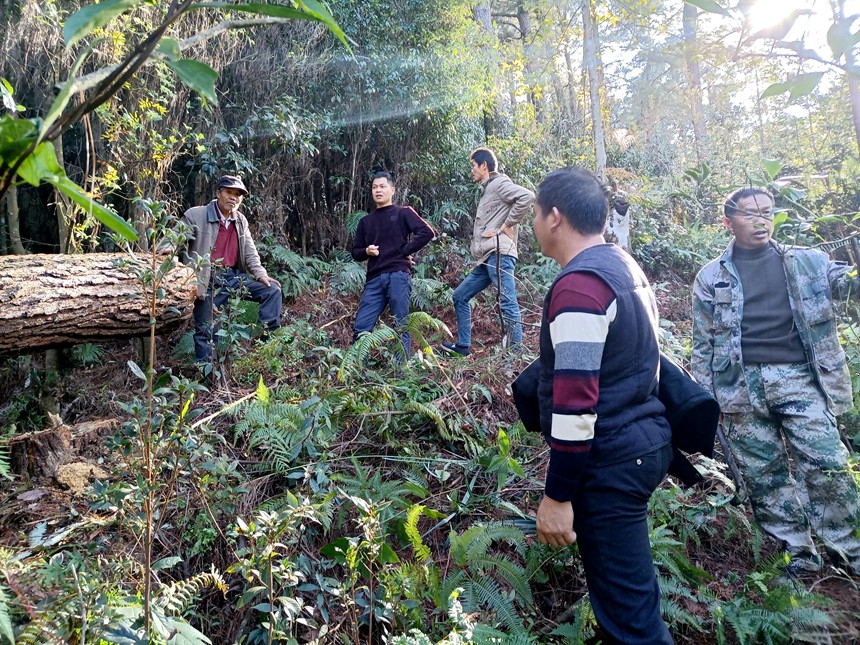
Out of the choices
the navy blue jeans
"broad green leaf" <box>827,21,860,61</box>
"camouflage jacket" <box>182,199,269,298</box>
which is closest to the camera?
"broad green leaf" <box>827,21,860,61</box>

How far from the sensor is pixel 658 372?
8.13 ft

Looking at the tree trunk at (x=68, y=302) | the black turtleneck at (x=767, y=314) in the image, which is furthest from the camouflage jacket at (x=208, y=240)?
the black turtleneck at (x=767, y=314)

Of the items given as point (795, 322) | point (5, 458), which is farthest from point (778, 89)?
point (5, 458)

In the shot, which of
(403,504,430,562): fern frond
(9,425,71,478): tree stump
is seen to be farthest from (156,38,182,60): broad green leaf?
(9,425,71,478): tree stump

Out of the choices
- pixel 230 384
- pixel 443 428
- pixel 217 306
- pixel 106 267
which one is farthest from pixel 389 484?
pixel 217 306

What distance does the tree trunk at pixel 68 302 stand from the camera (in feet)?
13.1

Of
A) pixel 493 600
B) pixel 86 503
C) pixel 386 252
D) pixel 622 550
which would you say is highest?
pixel 386 252

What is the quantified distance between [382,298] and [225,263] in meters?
1.72

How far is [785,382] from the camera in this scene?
354 centimetres

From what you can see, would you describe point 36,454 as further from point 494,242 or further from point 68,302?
point 494,242

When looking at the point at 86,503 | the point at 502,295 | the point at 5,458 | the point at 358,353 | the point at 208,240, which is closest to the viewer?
the point at 86,503

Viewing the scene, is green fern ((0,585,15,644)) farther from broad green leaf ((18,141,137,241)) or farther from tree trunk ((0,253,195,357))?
tree trunk ((0,253,195,357))

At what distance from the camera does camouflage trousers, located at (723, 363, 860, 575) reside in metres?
3.39

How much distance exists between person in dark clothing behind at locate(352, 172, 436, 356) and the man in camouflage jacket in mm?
3255
